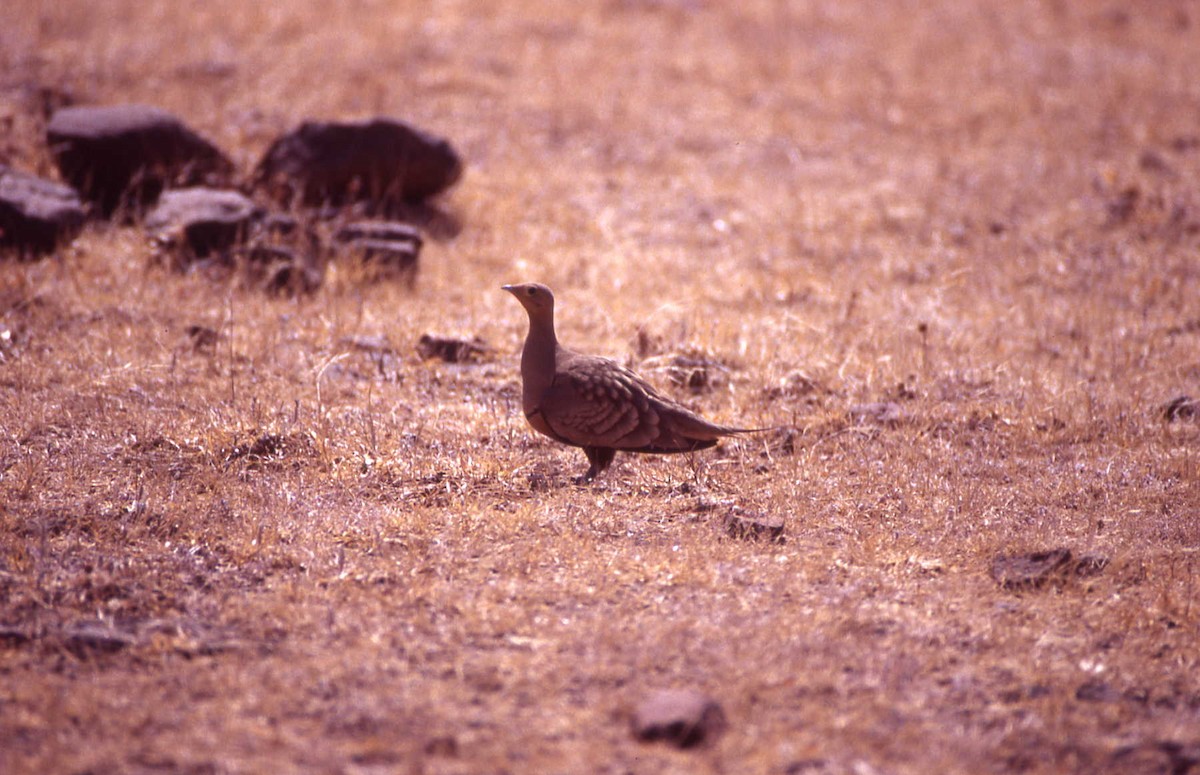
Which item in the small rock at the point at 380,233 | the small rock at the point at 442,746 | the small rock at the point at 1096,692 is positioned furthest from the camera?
the small rock at the point at 380,233

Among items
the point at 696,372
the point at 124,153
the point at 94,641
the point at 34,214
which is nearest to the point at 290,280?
the point at 34,214

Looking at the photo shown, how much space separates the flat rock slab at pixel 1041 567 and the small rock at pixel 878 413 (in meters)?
1.86

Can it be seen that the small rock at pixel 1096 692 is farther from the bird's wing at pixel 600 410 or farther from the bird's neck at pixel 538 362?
the bird's neck at pixel 538 362

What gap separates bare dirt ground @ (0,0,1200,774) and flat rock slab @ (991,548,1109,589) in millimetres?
71

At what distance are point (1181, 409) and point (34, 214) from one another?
8.18 metres

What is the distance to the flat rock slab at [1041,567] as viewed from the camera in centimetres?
488

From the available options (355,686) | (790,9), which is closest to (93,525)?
(355,686)

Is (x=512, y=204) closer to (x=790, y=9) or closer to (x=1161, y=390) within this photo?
(x=1161, y=390)

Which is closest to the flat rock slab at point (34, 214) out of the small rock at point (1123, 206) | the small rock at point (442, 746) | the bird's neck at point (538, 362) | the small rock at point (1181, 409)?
the bird's neck at point (538, 362)

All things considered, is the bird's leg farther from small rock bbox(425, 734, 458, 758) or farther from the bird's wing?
small rock bbox(425, 734, 458, 758)

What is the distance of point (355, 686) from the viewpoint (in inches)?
155

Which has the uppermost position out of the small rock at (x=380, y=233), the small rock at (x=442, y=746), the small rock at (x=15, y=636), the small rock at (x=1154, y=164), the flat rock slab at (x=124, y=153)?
the small rock at (x=1154, y=164)

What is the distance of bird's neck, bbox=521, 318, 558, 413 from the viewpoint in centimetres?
576

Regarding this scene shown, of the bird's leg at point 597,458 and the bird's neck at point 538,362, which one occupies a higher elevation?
the bird's neck at point 538,362
